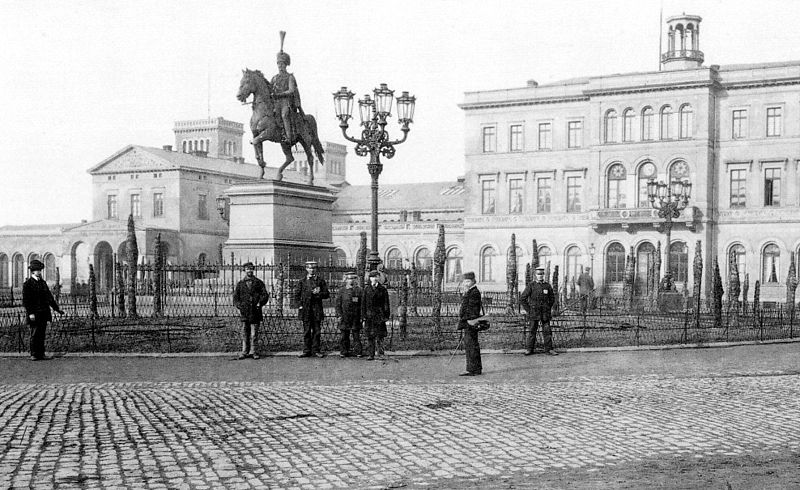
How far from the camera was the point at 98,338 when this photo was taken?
1842 centimetres

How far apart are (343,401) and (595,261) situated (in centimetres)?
4694

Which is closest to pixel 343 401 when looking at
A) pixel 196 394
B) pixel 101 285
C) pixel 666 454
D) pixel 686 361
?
pixel 196 394

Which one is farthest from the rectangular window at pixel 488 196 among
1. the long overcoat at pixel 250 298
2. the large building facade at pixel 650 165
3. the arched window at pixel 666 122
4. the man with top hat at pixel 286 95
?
the long overcoat at pixel 250 298

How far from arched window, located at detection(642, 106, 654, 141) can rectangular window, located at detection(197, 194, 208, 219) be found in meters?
34.5

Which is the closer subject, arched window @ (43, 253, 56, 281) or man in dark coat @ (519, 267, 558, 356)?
man in dark coat @ (519, 267, 558, 356)

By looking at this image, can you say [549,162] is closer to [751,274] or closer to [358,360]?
[751,274]

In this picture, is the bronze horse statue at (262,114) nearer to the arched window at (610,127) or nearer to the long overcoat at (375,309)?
the long overcoat at (375,309)

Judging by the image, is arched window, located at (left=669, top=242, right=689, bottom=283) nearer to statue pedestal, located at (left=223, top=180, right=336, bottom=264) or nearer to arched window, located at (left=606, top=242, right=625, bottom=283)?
arched window, located at (left=606, top=242, right=625, bottom=283)

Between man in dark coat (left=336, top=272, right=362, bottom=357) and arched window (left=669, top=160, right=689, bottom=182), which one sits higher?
arched window (left=669, top=160, right=689, bottom=182)

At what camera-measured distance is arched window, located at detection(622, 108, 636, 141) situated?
55594 mm

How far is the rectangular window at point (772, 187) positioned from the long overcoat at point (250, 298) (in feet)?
145

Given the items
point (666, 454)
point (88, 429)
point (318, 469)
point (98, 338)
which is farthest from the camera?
point (98, 338)

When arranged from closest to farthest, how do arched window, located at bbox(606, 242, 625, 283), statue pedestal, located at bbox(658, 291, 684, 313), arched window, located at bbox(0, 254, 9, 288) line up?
statue pedestal, located at bbox(658, 291, 684, 313) < arched window, located at bbox(606, 242, 625, 283) < arched window, located at bbox(0, 254, 9, 288)

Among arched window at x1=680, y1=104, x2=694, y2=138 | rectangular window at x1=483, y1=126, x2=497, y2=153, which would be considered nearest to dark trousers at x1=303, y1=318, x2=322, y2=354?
arched window at x1=680, y1=104, x2=694, y2=138
